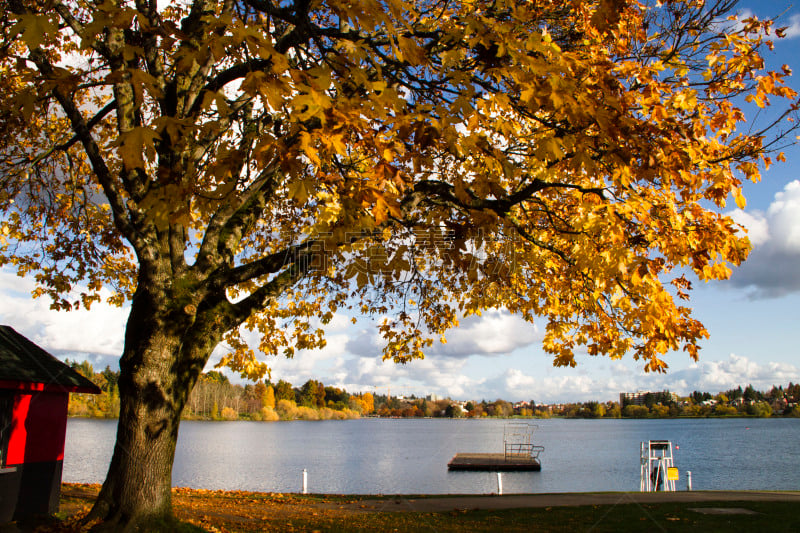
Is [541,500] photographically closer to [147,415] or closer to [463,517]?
[463,517]

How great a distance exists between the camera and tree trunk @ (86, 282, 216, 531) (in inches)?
248

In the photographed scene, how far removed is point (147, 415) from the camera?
21.5ft

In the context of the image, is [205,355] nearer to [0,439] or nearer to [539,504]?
[0,439]

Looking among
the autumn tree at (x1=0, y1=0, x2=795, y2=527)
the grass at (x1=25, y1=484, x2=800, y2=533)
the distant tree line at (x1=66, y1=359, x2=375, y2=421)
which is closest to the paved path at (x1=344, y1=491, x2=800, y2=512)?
the grass at (x1=25, y1=484, x2=800, y2=533)

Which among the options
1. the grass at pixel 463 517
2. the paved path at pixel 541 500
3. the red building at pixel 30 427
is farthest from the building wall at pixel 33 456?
the paved path at pixel 541 500

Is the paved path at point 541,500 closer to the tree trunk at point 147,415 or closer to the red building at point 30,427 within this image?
the red building at point 30,427

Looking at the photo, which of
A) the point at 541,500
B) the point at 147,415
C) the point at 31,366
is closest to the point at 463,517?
the point at 541,500

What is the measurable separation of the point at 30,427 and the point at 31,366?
1120 millimetres

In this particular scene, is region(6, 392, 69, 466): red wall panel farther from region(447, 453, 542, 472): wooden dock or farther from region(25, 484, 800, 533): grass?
region(447, 453, 542, 472): wooden dock

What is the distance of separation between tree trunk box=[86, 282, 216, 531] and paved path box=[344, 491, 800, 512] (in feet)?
25.2

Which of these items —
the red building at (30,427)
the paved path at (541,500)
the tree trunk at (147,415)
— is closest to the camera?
the tree trunk at (147,415)

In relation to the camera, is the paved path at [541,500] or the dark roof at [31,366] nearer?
the dark roof at [31,366]

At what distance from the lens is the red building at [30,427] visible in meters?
8.88

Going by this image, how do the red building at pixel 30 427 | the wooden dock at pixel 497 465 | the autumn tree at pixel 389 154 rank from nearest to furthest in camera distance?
the autumn tree at pixel 389 154 → the red building at pixel 30 427 → the wooden dock at pixel 497 465
